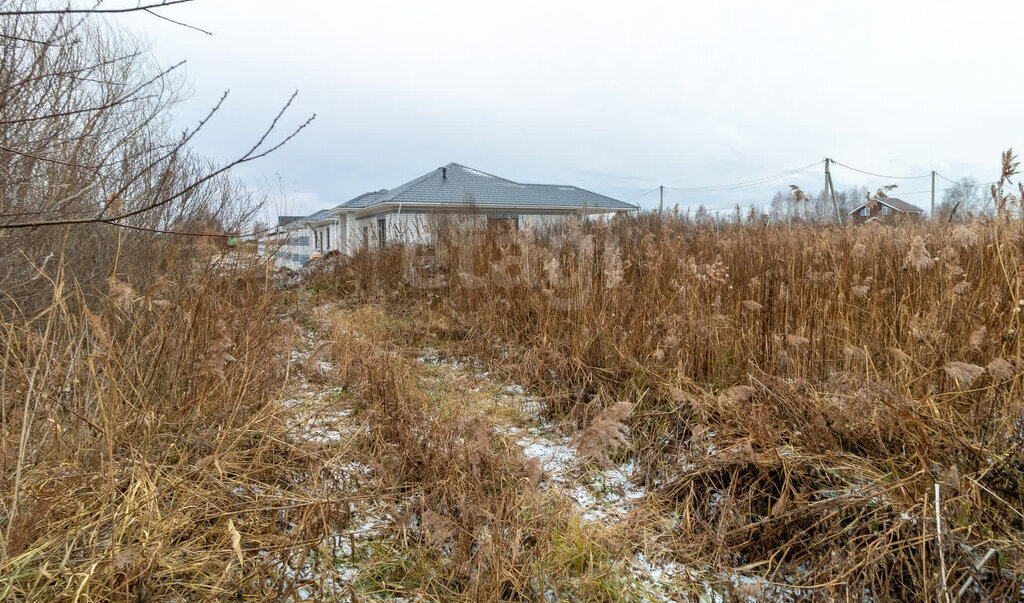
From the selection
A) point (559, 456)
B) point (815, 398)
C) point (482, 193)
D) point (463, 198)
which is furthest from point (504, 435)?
point (482, 193)

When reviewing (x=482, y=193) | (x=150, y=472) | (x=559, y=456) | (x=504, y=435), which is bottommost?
(x=559, y=456)

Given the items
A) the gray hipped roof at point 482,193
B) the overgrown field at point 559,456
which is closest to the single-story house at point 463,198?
the gray hipped roof at point 482,193

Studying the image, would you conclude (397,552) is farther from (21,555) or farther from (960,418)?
(960,418)

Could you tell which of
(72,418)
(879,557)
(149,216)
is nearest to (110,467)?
(72,418)

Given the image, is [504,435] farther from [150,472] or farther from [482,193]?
[482,193]

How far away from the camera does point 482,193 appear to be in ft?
74.7

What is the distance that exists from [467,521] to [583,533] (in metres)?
0.43

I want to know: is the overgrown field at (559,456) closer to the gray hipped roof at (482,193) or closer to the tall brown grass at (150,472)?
the tall brown grass at (150,472)

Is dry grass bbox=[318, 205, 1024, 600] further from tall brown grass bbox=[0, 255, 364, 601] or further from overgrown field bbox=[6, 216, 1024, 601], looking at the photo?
tall brown grass bbox=[0, 255, 364, 601]

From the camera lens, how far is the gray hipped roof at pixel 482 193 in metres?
21.0

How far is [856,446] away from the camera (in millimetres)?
2221

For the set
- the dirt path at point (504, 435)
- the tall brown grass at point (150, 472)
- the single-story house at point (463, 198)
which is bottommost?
the dirt path at point (504, 435)

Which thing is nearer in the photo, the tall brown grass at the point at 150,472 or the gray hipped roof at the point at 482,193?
the tall brown grass at the point at 150,472

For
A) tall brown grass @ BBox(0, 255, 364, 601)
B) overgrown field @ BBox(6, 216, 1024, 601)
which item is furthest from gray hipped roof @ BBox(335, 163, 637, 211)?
tall brown grass @ BBox(0, 255, 364, 601)
